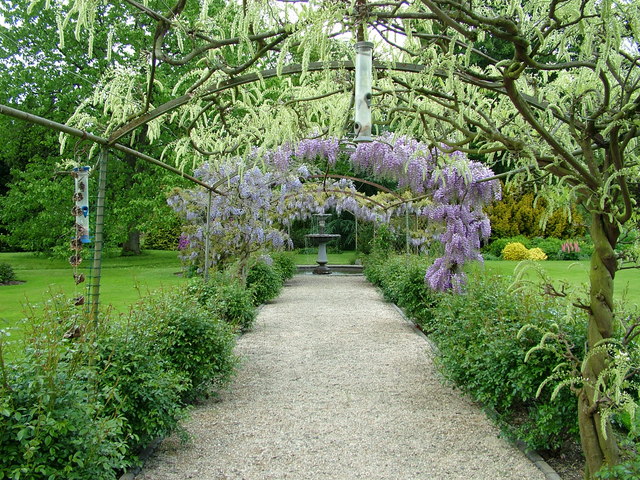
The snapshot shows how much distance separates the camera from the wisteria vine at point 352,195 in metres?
7.14

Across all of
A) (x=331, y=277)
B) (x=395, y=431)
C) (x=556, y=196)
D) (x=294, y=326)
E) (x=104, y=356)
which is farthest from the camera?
(x=331, y=277)

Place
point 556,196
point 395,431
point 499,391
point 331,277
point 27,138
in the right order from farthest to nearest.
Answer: point 27,138 < point 331,277 < point 395,431 < point 499,391 < point 556,196

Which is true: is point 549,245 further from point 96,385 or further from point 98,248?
point 96,385

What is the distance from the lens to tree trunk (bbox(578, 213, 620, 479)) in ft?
8.12

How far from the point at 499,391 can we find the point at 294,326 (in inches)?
194

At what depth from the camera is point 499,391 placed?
355 cm

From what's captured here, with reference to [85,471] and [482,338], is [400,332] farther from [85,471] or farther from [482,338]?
[85,471]

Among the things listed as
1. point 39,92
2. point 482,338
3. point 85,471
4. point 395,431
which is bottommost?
point 395,431

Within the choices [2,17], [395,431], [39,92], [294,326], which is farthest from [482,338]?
[2,17]

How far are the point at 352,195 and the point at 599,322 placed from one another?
12296mm

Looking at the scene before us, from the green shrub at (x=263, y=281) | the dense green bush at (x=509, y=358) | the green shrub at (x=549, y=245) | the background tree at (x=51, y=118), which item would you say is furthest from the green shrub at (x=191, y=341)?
the green shrub at (x=549, y=245)

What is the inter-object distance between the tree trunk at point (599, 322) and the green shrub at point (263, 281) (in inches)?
303

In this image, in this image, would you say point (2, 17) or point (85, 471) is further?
point (2, 17)

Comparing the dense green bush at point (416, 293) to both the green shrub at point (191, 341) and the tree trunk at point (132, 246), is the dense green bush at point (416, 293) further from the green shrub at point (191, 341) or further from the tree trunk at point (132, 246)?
the tree trunk at point (132, 246)
